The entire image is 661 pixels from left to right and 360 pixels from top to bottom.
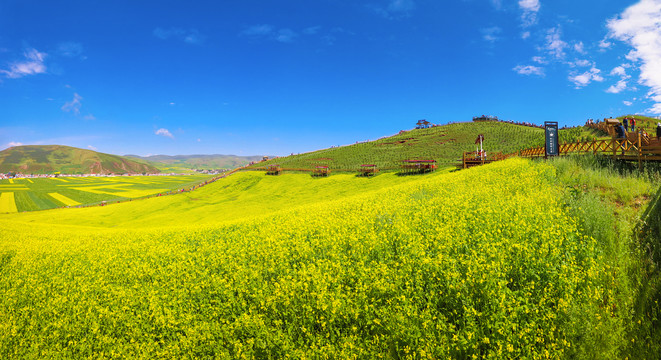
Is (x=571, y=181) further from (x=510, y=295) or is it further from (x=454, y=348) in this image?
(x=454, y=348)

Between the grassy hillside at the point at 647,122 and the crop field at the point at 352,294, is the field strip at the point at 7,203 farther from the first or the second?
the grassy hillside at the point at 647,122

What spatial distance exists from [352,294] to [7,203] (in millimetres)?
90349

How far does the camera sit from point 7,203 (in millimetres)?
57531

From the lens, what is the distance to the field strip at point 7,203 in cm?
5193

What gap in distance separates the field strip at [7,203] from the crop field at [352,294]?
216 feet

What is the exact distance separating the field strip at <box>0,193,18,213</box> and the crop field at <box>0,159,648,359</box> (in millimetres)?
65945

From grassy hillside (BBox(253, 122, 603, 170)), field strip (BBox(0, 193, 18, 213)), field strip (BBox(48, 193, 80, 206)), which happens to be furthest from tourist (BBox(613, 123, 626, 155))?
field strip (BBox(0, 193, 18, 213))

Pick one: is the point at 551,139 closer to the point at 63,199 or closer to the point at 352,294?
the point at 352,294

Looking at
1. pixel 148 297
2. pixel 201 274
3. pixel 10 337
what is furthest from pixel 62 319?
pixel 201 274

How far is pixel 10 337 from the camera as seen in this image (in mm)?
6238

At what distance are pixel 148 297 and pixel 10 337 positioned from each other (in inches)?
121

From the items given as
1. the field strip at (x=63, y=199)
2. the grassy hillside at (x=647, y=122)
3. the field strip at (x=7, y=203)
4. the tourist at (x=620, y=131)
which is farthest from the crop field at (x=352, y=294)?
the field strip at (x=63, y=199)

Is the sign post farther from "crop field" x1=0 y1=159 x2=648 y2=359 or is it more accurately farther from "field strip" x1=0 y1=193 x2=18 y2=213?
"field strip" x1=0 y1=193 x2=18 y2=213

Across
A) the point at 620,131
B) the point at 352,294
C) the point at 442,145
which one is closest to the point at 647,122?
the point at 620,131
